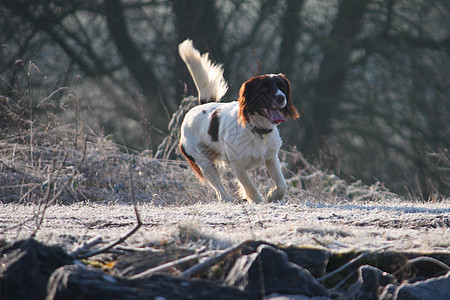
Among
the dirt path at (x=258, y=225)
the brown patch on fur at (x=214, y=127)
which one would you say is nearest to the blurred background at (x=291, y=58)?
the brown patch on fur at (x=214, y=127)

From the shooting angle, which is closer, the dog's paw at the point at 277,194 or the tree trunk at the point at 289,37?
the dog's paw at the point at 277,194

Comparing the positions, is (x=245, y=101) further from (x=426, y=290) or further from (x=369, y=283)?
(x=426, y=290)

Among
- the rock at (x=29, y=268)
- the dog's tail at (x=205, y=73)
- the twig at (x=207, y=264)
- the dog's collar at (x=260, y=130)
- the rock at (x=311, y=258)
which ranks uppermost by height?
the dog's tail at (x=205, y=73)

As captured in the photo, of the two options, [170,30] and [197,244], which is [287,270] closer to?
[197,244]

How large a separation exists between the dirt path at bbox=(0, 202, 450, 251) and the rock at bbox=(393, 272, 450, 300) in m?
0.57

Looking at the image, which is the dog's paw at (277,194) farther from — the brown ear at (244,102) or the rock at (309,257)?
the rock at (309,257)

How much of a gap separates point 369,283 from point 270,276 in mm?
502

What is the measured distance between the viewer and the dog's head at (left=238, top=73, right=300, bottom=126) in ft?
21.7

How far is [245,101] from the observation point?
21.9 ft

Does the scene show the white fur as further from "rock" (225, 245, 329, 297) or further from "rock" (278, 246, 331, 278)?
"rock" (225, 245, 329, 297)

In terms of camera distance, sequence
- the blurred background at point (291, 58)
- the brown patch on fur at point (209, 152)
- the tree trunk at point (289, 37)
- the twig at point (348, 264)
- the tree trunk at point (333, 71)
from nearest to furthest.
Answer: the twig at point (348, 264) → the brown patch on fur at point (209, 152) → the blurred background at point (291, 58) → the tree trunk at point (333, 71) → the tree trunk at point (289, 37)

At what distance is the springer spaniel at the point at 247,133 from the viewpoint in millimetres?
6652

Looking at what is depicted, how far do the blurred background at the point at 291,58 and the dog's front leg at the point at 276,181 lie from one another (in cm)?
920

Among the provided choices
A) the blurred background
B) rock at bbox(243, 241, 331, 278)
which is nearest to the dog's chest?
rock at bbox(243, 241, 331, 278)
